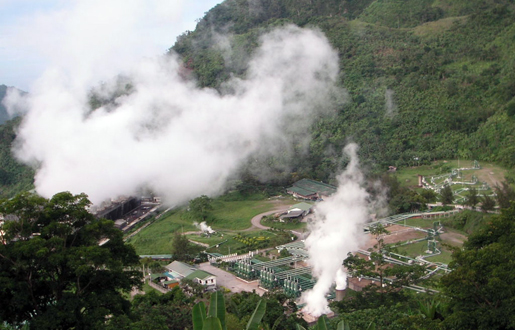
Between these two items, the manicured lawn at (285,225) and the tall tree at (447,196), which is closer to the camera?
the tall tree at (447,196)

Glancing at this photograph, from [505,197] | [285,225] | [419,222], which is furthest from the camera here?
[285,225]

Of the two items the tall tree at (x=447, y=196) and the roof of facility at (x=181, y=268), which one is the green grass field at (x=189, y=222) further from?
the tall tree at (x=447, y=196)

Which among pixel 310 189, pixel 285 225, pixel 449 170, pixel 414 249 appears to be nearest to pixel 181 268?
pixel 285 225

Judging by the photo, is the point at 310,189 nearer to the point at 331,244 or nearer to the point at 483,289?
the point at 331,244

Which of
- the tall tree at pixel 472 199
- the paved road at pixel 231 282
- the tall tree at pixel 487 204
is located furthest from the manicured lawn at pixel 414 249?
the paved road at pixel 231 282

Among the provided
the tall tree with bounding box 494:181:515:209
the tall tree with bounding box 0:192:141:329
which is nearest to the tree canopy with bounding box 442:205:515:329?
the tall tree with bounding box 0:192:141:329

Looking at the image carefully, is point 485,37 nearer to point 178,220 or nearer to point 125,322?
point 178,220

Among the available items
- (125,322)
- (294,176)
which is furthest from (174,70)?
(125,322)
